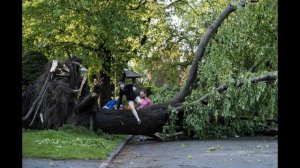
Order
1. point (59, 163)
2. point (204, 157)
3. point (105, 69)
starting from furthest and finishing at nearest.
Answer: point (105, 69), point (204, 157), point (59, 163)

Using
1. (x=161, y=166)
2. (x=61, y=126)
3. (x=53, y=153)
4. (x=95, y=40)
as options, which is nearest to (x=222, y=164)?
(x=161, y=166)

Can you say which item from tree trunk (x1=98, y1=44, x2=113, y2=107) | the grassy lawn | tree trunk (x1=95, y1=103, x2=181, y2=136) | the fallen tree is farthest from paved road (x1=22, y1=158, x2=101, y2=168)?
tree trunk (x1=98, y1=44, x2=113, y2=107)

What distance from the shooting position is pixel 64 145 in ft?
41.1

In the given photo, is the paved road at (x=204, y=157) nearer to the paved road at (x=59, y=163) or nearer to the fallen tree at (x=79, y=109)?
the paved road at (x=59, y=163)

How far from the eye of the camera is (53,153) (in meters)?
11.0

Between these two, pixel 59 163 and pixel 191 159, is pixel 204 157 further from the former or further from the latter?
pixel 59 163

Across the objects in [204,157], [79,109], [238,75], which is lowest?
[204,157]

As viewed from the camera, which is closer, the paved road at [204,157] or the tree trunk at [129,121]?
the paved road at [204,157]

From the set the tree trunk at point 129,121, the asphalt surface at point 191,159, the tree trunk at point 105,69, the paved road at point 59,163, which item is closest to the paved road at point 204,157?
the asphalt surface at point 191,159

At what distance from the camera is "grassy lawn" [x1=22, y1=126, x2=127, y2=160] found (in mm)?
10891

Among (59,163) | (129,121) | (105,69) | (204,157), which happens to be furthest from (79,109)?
(105,69)

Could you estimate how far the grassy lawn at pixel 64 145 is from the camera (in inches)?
429
